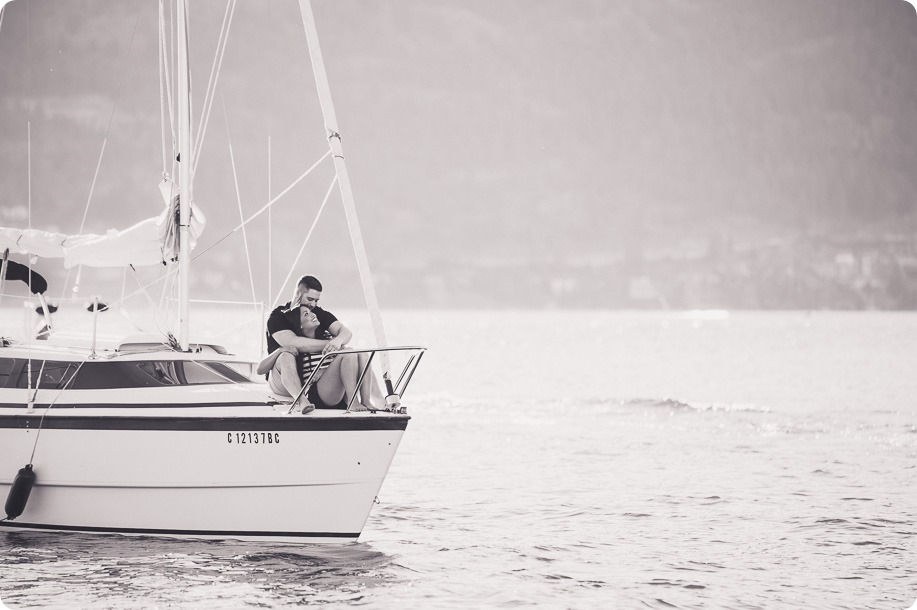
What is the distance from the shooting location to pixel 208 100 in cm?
1359

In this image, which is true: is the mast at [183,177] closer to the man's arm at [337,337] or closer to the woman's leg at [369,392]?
the man's arm at [337,337]

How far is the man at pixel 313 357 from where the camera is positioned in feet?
35.6

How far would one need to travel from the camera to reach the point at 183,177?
Answer: 1236cm

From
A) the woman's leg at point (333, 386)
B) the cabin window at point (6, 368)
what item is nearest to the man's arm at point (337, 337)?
the woman's leg at point (333, 386)

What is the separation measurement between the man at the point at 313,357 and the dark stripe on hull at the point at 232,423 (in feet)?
1.00

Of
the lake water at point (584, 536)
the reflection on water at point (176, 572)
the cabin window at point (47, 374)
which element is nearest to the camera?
the reflection on water at point (176, 572)

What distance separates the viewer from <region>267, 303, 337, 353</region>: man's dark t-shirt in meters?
11.0

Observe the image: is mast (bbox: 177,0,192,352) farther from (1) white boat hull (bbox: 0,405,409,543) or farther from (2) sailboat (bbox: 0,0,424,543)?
(1) white boat hull (bbox: 0,405,409,543)

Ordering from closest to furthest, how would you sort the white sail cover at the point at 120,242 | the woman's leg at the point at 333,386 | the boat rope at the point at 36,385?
the woman's leg at the point at 333,386, the boat rope at the point at 36,385, the white sail cover at the point at 120,242

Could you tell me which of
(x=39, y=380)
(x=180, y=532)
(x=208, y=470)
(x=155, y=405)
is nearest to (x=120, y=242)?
(x=39, y=380)

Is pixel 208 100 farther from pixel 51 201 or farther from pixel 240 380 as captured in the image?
pixel 51 201

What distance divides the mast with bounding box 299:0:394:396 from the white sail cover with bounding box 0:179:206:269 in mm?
2495

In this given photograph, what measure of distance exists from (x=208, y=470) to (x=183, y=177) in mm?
3678

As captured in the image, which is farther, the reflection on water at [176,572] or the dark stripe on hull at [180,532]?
the dark stripe on hull at [180,532]
